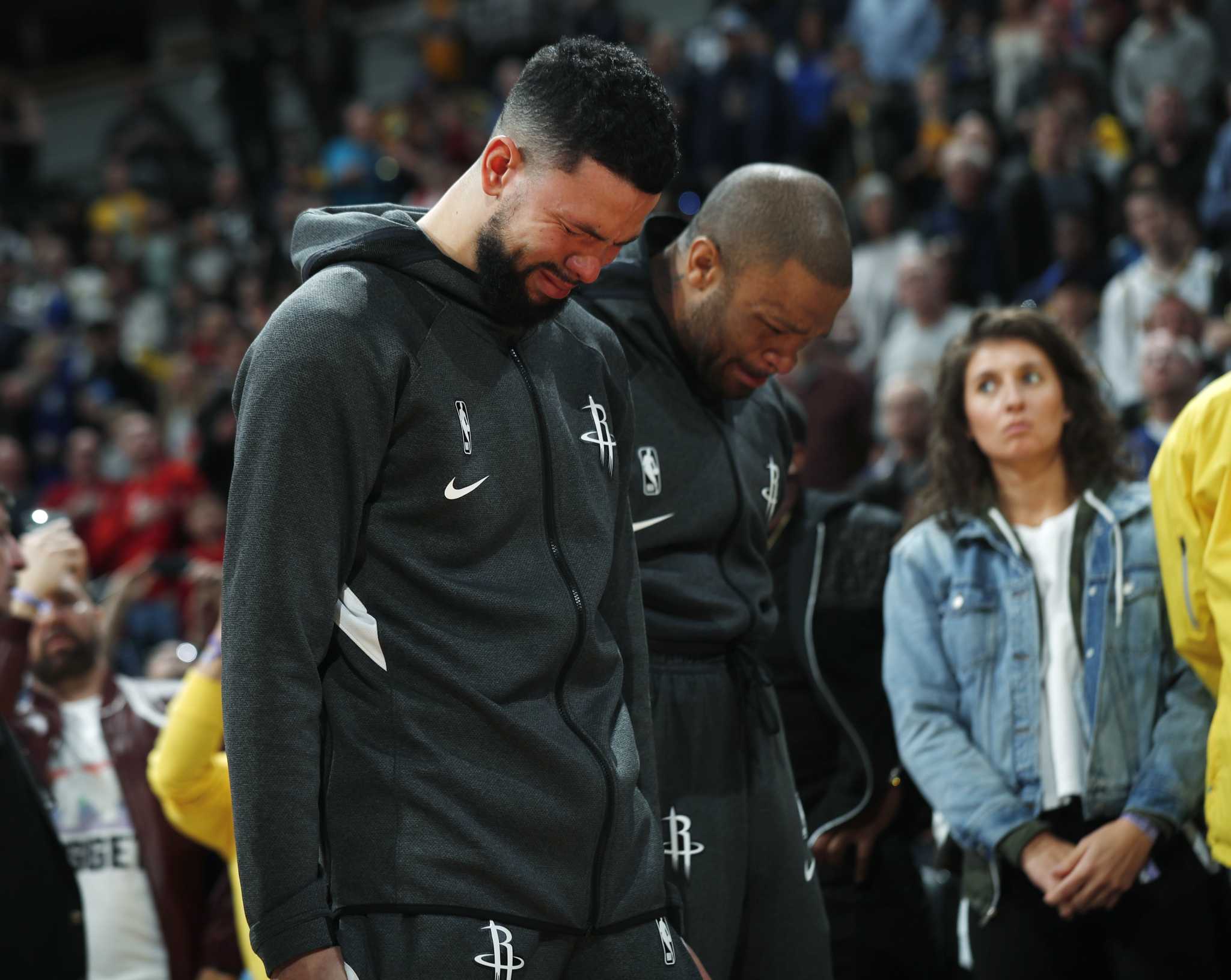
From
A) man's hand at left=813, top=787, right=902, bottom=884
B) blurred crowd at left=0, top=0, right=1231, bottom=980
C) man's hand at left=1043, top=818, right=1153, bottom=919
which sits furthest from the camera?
blurred crowd at left=0, top=0, right=1231, bottom=980

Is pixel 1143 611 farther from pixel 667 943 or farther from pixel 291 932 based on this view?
pixel 291 932

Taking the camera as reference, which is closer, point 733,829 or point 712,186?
point 733,829

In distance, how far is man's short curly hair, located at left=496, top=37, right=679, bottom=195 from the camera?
2.07m

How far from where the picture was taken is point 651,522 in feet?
8.78

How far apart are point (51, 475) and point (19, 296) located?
9.03 feet

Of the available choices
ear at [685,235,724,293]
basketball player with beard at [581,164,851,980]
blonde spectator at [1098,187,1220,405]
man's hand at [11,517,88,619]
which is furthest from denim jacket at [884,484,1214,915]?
blonde spectator at [1098,187,1220,405]

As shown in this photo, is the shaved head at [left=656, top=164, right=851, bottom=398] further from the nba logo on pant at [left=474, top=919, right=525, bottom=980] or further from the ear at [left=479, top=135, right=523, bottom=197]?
the nba logo on pant at [left=474, top=919, right=525, bottom=980]

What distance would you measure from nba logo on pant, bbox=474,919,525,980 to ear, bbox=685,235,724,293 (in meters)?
1.33

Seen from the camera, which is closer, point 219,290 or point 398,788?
point 398,788

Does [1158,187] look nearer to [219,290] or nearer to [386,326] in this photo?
[386,326]

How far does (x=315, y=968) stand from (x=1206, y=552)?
1931 mm

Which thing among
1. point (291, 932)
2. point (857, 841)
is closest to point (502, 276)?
point (291, 932)

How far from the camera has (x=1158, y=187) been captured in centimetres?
748

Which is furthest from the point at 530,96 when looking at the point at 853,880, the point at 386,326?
the point at 853,880
